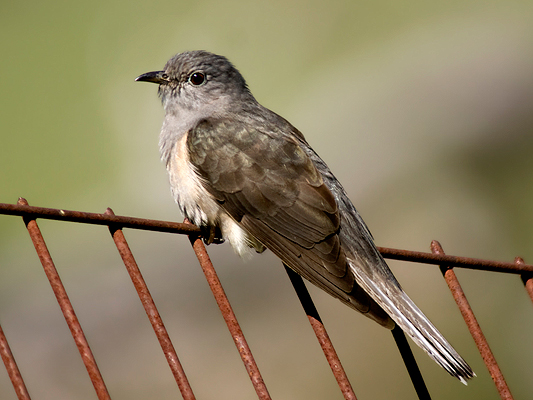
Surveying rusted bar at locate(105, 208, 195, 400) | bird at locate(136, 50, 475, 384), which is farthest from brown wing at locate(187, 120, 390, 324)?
rusted bar at locate(105, 208, 195, 400)

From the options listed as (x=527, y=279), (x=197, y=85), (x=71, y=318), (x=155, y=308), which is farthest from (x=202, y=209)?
(x=527, y=279)

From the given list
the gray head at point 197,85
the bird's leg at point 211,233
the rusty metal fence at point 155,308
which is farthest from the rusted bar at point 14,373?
the gray head at point 197,85

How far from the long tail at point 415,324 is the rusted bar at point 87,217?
124 cm

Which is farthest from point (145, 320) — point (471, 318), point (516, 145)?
point (516, 145)

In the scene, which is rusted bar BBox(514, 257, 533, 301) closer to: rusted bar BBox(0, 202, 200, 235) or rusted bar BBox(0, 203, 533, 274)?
rusted bar BBox(0, 203, 533, 274)

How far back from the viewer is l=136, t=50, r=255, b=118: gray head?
4922 mm

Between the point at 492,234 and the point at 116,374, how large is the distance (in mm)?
6103

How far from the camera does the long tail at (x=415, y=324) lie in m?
3.02

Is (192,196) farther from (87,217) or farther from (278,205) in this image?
(87,217)

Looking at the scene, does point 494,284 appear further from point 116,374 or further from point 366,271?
point 366,271

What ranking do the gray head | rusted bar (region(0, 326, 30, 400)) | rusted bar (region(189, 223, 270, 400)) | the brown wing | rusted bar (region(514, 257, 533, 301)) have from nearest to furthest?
rusted bar (region(0, 326, 30, 400)) < rusted bar (region(189, 223, 270, 400)) < rusted bar (region(514, 257, 533, 301)) < the brown wing < the gray head

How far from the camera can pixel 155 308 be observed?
247 centimetres

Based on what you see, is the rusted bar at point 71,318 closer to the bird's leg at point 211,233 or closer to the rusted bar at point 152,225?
the rusted bar at point 152,225

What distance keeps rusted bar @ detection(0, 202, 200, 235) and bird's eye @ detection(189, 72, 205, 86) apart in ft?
8.25
